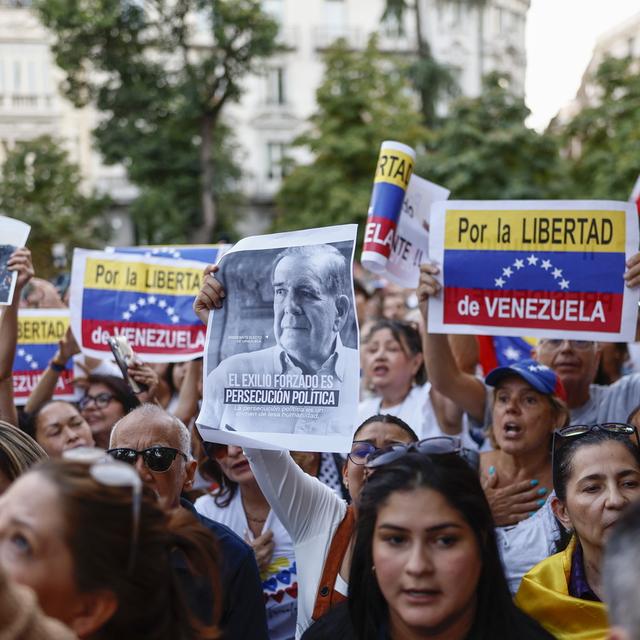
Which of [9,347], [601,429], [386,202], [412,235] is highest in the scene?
[386,202]

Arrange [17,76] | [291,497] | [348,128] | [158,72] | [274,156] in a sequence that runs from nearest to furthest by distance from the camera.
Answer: [291,497]
[158,72]
[348,128]
[17,76]
[274,156]

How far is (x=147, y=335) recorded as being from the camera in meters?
5.46

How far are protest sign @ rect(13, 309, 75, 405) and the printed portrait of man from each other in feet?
8.91

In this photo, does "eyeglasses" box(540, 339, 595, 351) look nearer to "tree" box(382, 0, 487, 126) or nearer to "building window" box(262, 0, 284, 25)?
"tree" box(382, 0, 487, 126)

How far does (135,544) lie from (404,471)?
0.80 metres

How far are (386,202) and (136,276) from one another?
1.75 m

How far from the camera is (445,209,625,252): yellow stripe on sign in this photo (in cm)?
418

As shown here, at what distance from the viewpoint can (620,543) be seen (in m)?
1.58

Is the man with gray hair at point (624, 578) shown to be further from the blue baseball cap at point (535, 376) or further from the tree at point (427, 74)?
the tree at point (427, 74)

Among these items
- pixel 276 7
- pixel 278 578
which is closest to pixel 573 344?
pixel 278 578

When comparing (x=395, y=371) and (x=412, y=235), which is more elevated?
(x=412, y=235)

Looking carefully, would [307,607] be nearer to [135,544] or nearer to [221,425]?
[221,425]

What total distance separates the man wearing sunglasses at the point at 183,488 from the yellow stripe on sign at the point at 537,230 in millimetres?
1626

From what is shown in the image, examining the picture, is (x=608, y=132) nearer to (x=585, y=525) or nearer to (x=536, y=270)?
(x=536, y=270)
